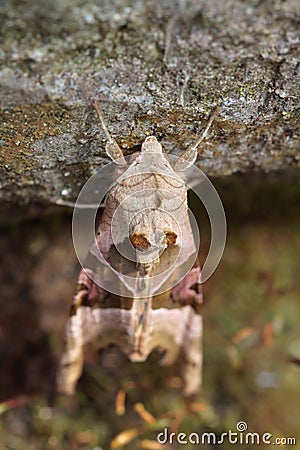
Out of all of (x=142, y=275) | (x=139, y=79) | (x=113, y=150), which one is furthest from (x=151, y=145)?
(x=142, y=275)

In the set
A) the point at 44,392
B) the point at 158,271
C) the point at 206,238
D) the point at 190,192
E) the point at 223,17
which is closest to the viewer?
the point at 223,17

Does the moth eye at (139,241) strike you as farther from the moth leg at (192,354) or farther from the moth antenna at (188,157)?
the moth leg at (192,354)

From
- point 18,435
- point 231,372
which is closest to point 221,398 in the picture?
point 231,372

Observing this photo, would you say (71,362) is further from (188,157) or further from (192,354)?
(188,157)

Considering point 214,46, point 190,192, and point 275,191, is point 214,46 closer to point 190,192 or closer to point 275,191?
point 190,192

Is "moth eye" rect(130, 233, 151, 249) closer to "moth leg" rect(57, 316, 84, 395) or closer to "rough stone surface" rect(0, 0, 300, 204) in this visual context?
"rough stone surface" rect(0, 0, 300, 204)

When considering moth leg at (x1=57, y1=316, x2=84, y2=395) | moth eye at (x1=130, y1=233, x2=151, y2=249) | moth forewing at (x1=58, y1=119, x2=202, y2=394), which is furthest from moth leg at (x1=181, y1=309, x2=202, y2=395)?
moth eye at (x1=130, y1=233, x2=151, y2=249)
